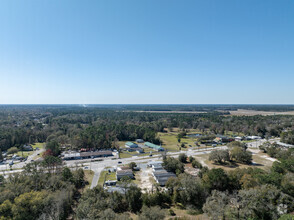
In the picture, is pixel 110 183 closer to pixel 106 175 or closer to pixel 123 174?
pixel 123 174

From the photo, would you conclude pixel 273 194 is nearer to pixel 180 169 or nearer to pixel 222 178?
pixel 222 178

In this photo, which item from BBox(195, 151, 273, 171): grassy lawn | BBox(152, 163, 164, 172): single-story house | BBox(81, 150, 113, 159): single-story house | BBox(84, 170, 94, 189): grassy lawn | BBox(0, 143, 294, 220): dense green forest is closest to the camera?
BBox(0, 143, 294, 220): dense green forest

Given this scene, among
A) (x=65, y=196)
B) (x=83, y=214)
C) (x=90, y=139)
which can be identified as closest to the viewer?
(x=83, y=214)

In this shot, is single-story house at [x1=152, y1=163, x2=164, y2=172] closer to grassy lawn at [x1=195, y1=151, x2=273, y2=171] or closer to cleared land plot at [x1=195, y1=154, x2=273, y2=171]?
grassy lawn at [x1=195, y1=151, x2=273, y2=171]

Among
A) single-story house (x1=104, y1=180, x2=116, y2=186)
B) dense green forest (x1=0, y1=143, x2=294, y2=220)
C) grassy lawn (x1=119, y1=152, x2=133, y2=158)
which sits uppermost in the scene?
dense green forest (x1=0, y1=143, x2=294, y2=220)

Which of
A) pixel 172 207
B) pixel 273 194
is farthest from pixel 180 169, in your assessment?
pixel 273 194

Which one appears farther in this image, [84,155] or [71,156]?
[84,155]

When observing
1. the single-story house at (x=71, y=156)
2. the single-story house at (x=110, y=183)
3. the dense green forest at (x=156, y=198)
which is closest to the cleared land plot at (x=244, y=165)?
the dense green forest at (x=156, y=198)

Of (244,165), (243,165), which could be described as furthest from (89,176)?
(244,165)

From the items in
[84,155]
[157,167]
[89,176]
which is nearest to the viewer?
[89,176]

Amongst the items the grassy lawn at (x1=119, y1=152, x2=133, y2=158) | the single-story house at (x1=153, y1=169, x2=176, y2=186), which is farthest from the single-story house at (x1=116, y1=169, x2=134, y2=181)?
the grassy lawn at (x1=119, y1=152, x2=133, y2=158)

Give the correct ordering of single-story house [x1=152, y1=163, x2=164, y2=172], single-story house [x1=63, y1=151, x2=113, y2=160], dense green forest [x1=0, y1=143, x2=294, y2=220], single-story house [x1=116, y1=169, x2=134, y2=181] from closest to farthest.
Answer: dense green forest [x1=0, y1=143, x2=294, y2=220] < single-story house [x1=116, y1=169, x2=134, y2=181] < single-story house [x1=152, y1=163, x2=164, y2=172] < single-story house [x1=63, y1=151, x2=113, y2=160]
